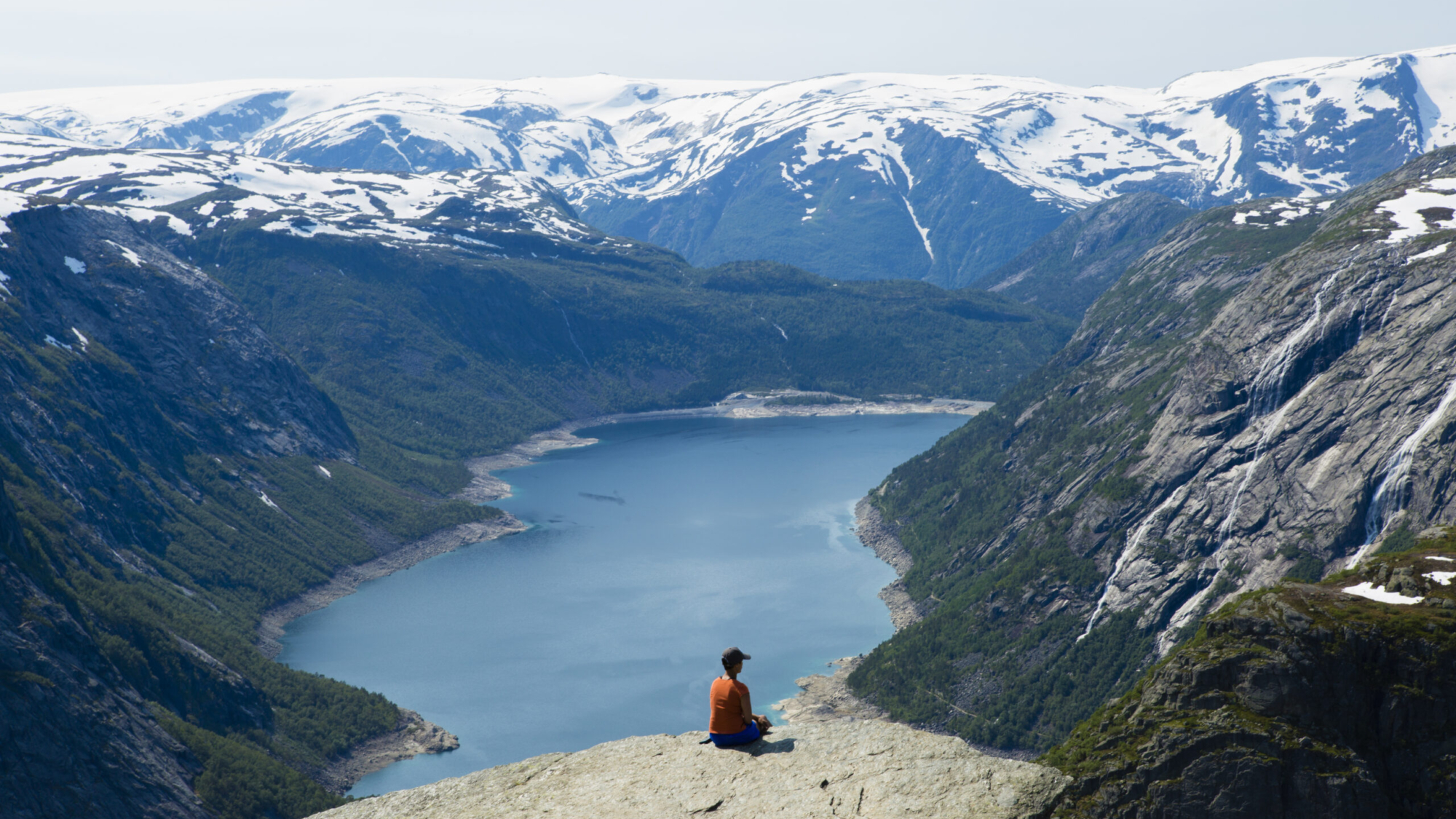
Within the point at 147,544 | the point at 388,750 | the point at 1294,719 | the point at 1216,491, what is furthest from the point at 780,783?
the point at 147,544

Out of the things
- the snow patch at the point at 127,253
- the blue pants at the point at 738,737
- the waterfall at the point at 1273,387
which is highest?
the snow patch at the point at 127,253

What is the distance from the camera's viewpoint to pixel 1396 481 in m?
87.0

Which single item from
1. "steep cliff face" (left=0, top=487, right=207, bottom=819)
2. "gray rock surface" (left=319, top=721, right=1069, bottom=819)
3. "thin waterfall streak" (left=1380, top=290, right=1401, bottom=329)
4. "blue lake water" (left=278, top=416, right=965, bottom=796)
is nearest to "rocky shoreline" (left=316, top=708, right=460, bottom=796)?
"blue lake water" (left=278, top=416, right=965, bottom=796)

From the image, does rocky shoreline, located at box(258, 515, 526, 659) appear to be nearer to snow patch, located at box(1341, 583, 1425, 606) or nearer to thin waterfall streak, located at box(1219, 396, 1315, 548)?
thin waterfall streak, located at box(1219, 396, 1315, 548)

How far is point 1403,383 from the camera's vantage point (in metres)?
92.5

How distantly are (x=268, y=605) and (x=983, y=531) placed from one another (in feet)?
304

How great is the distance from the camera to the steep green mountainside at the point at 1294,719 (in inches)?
1249

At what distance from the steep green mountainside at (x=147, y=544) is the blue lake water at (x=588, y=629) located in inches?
389

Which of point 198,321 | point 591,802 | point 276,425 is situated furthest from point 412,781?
point 198,321

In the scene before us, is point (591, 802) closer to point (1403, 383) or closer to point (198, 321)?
point (1403, 383)

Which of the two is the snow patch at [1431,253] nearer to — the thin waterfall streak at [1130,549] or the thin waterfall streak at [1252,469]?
the thin waterfall streak at [1252,469]

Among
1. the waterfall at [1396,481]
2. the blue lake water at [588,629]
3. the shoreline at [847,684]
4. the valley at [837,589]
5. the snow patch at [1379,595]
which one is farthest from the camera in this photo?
the blue lake water at [588,629]

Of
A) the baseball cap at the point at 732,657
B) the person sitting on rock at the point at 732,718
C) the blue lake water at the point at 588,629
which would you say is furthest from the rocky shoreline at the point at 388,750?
the baseball cap at the point at 732,657

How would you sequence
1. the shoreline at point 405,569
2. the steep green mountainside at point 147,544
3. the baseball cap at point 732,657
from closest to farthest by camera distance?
the baseball cap at point 732,657 → the steep green mountainside at point 147,544 → the shoreline at point 405,569
